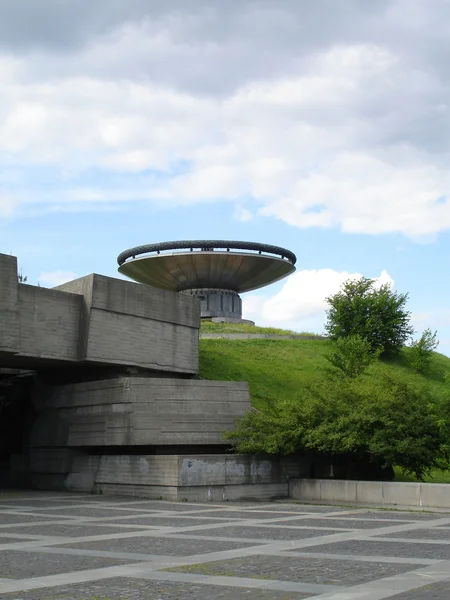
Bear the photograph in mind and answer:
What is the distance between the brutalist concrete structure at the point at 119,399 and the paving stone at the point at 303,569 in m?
12.6

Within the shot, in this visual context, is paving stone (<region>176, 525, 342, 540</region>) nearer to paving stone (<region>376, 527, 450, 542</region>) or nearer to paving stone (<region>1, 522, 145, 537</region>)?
paving stone (<region>376, 527, 450, 542</region>)

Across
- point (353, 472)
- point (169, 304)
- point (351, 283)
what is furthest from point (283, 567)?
point (351, 283)

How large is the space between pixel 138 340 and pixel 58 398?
3717mm

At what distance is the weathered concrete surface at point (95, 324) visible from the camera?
2586 cm

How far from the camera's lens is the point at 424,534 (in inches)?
576

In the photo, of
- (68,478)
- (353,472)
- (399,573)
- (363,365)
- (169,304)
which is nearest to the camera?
(399,573)

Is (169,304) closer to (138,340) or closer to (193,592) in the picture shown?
(138,340)

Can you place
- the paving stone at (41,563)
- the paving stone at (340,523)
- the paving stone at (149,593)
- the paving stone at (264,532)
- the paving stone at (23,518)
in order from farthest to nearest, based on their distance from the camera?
the paving stone at (23,518) < the paving stone at (340,523) < the paving stone at (264,532) < the paving stone at (41,563) < the paving stone at (149,593)

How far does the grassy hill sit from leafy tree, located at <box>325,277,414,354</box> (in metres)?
1.27

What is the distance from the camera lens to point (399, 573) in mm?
9875

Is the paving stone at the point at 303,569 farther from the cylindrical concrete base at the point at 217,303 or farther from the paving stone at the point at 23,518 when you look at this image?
the cylindrical concrete base at the point at 217,303

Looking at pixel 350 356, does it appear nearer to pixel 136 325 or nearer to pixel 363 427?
pixel 136 325

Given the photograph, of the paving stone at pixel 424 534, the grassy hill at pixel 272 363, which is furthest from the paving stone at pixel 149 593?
the grassy hill at pixel 272 363

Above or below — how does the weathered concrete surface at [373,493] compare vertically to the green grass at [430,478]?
below
